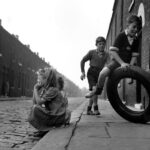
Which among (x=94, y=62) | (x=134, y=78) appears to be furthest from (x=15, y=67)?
(x=134, y=78)

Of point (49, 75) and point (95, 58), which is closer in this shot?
point (49, 75)

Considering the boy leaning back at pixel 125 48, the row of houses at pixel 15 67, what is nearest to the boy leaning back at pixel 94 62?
the boy leaning back at pixel 125 48

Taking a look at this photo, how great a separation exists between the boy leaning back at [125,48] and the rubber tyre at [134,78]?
129 millimetres

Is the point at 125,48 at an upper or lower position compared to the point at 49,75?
upper

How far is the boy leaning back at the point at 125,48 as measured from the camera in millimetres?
4418

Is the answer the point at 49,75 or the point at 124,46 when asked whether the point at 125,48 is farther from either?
the point at 49,75

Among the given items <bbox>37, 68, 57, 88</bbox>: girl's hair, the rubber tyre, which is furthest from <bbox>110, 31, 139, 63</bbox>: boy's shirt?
<bbox>37, 68, 57, 88</bbox>: girl's hair

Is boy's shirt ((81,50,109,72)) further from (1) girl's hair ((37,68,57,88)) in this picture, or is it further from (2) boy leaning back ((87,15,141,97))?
(1) girl's hair ((37,68,57,88))

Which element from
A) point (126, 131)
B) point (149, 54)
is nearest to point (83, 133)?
point (126, 131)

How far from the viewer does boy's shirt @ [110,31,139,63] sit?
4555 mm

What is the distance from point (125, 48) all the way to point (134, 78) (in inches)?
23.1

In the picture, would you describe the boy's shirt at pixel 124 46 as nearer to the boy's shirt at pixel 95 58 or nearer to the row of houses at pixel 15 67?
the boy's shirt at pixel 95 58

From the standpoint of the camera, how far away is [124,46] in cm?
461

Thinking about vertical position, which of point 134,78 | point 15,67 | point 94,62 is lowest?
point 134,78
